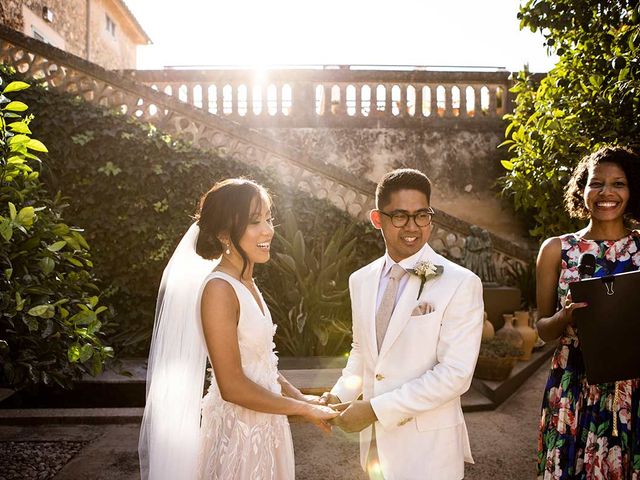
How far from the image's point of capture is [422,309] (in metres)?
2.23

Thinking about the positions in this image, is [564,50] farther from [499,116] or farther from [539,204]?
[499,116]

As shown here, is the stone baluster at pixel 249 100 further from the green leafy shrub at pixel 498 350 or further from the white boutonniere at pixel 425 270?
the white boutonniere at pixel 425 270

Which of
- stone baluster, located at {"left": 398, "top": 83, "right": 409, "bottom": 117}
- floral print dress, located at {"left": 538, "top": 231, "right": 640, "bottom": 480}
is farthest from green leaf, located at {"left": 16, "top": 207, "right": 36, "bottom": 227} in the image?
stone baluster, located at {"left": 398, "top": 83, "right": 409, "bottom": 117}

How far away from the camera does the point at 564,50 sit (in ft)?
15.0

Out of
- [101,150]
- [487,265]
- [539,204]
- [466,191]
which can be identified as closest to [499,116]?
→ [466,191]

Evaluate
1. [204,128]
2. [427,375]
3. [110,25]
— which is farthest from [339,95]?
[110,25]

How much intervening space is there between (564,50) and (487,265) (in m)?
3.36

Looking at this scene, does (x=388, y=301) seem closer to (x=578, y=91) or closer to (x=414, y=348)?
(x=414, y=348)

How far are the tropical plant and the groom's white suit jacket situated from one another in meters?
4.07

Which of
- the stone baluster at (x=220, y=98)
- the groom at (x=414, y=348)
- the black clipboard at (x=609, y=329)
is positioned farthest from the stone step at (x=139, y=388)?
the stone baluster at (x=220, y=98)

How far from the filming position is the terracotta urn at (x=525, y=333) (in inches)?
260

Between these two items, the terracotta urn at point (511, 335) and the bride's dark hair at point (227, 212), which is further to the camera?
the terracotta urn at point (511, 335)

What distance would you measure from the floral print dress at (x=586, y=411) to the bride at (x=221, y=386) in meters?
1.13

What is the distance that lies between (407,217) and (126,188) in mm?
5723
